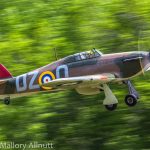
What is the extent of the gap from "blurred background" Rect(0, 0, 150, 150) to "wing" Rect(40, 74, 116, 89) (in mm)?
1871

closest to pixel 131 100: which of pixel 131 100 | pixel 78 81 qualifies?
pixel 131 100

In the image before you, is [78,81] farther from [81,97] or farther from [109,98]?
[81,97]

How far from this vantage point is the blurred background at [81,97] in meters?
8.55

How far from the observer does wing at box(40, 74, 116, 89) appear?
611 cm

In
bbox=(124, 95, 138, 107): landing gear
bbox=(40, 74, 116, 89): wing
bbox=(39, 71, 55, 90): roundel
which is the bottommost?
bbox=(124, 95, 138, 107): landing gear

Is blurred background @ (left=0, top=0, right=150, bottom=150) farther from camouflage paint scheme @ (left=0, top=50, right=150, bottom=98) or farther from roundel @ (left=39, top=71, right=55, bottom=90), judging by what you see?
roundel @ (left=39, top=71, right=55, bottom=90)

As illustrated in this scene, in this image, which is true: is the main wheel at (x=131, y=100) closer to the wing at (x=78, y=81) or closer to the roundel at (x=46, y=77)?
the wing at (x=78, y=81)

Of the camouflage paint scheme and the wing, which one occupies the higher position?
the camouflage paint scheme

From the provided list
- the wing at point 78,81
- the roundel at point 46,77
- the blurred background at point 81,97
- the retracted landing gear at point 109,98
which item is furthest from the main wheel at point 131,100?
the blurred background at point 81,97

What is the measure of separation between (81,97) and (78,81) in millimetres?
2370

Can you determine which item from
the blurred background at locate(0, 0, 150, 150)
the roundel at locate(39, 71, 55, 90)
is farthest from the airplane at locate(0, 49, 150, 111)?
the blurred background at locate(0, 0, 150, 150)

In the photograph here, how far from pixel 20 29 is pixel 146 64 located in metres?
3.72

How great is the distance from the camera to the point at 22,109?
28.6ft

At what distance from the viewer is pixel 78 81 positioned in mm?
6211
